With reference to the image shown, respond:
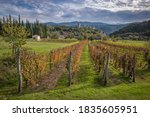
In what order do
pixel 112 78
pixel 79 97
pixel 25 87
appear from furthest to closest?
pixel 112 78
pixel 25 87
pixel 79 97

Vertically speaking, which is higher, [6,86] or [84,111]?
[84,111]

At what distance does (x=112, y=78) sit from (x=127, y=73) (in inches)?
127

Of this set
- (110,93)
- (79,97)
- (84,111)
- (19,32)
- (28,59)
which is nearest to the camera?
(84,111)

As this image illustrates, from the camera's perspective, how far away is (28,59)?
62.2ft

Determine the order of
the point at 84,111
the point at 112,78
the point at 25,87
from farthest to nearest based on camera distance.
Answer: the point at 112,78, the point at 25,87, the point at 84,111

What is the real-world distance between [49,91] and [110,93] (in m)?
3.56

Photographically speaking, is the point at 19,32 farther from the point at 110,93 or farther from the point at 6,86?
the point at 110,93

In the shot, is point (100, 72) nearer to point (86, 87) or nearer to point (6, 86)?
point (86, 87)

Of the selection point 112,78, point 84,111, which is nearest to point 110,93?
point 112,78

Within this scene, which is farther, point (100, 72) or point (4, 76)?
point (100, 72)

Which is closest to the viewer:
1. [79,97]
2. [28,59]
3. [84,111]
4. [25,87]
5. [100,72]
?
[84,111]

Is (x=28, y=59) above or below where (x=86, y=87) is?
above

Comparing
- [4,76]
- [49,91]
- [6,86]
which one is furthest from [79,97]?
[4,76]

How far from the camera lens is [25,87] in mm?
17297
